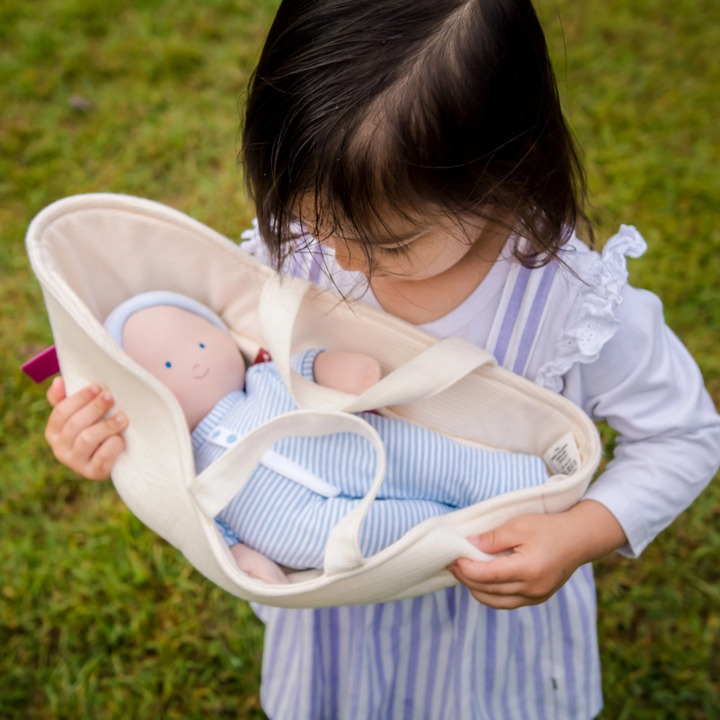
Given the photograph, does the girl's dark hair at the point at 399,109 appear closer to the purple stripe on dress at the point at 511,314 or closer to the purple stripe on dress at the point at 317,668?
the purple stripe on dress at the point at 511,314

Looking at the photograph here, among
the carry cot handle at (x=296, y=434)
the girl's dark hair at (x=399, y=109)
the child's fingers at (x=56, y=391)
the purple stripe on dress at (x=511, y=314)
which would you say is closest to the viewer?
the girl's dark hair at (x=399, y=109)

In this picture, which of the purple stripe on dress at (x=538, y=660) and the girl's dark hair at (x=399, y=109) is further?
the purple stripe on dress at (x=538, y=660)

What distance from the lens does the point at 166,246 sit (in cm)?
97

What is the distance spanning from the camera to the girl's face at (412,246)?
2.05 feet

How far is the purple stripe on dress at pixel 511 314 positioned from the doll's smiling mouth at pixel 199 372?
433 millimetres

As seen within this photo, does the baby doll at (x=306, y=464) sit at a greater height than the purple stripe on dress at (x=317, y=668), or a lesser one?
greater

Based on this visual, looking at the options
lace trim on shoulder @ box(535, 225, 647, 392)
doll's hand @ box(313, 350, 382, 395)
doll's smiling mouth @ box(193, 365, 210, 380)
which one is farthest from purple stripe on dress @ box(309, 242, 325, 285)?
lace trim on shoulder @ box(535, 225, 647, 392)

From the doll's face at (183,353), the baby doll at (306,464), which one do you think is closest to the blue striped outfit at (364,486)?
the baby doll at (306,464)

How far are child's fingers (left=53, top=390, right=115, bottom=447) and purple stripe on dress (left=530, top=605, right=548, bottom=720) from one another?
2.20 ft

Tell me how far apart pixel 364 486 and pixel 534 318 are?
0.32m

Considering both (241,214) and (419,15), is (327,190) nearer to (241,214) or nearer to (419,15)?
(419,15)

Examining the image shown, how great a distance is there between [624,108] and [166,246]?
147 cm

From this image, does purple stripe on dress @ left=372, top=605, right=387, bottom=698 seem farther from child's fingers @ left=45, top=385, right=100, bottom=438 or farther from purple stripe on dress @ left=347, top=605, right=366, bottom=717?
child's fingers @ left=45, top=385, right=100, bottom=438

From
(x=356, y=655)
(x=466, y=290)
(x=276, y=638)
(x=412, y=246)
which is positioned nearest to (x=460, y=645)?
(x=356, y=655)
